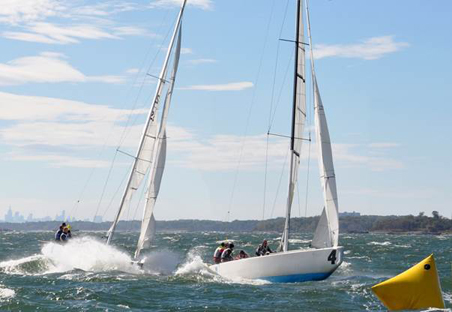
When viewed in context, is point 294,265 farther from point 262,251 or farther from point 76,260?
point 76,260

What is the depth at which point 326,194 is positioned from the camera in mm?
29078

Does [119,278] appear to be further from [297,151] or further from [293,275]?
[297,151]

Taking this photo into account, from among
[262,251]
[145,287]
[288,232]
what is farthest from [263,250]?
[145,287]

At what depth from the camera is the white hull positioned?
90.8 feet

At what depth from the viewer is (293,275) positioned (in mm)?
27734

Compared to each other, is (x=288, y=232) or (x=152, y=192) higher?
(x=152, y=192)

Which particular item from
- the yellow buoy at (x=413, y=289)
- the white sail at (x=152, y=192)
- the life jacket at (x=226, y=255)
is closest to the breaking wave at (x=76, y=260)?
the white sail at (x=152, y=192)

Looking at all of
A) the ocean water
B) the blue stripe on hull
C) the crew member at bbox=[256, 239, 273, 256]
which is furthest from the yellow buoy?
the crew member at bbox=[256, 239, 273, 256]

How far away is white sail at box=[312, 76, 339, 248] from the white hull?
814 mm

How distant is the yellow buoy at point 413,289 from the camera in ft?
54.5

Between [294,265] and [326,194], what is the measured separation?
128 inches

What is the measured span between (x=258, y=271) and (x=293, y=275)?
134 cm

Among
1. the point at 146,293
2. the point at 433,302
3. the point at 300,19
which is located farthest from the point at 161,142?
the point at 433,302

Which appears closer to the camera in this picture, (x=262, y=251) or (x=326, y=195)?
(x=326, y=195)
